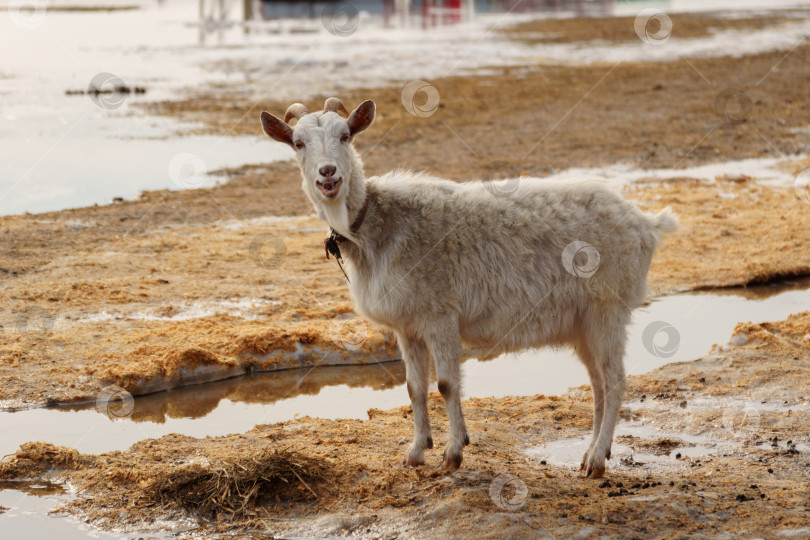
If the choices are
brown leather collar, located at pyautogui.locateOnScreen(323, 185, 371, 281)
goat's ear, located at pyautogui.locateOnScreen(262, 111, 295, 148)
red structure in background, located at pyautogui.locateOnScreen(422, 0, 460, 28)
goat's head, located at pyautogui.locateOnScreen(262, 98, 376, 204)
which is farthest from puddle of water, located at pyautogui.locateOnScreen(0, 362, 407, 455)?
red structure in background, located at pyautogui.locateOnScreen(422, 0, 460, 28)

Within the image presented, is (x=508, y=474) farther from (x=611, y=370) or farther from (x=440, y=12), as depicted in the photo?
(x=440, y=12)

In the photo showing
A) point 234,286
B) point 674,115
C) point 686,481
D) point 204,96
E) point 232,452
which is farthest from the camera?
point 204,96

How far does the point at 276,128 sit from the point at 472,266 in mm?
1576

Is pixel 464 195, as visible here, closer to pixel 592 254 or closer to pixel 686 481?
pixel 592 254

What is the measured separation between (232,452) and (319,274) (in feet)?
14.1

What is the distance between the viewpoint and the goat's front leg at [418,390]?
21.4 feet

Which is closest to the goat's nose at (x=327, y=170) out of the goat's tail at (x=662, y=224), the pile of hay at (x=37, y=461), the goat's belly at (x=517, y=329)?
the goat's belly at (x=517, y=329)

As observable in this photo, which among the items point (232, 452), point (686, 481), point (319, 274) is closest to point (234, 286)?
point (319, 274)

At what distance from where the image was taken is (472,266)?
643cm

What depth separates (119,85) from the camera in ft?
77.2

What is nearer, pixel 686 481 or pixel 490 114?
pixel 686 481

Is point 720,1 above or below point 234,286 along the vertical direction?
above

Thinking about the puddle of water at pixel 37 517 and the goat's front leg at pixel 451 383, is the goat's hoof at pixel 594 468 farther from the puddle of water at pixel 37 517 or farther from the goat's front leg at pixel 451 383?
the puddle of water at pixel 37 517

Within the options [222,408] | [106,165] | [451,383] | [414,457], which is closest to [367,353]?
[222,408]
